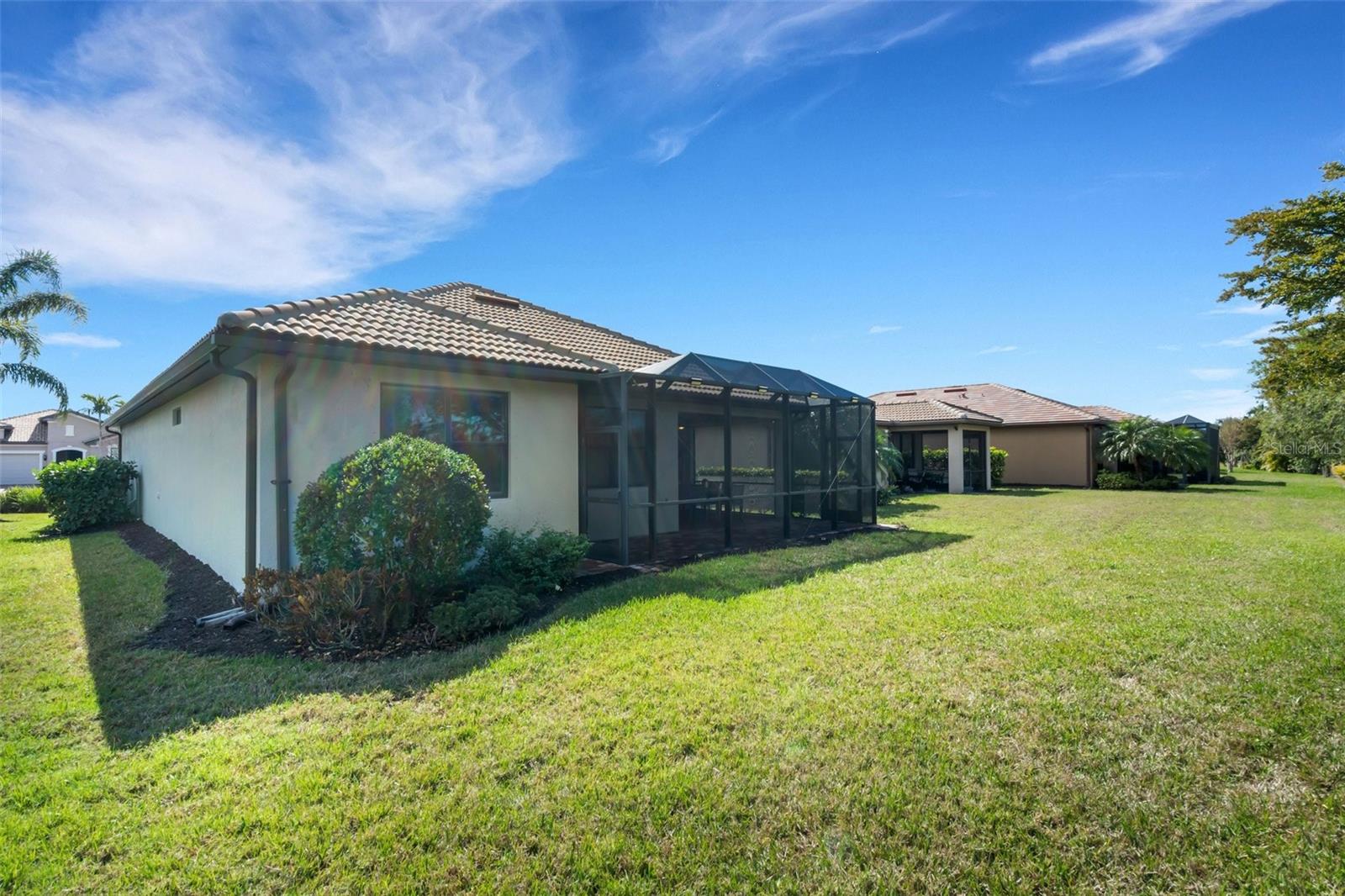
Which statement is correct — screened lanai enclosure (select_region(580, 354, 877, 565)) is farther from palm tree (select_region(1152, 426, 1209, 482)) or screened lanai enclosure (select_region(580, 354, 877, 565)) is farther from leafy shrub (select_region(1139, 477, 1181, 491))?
leafy shrub (select_region(1139, 477, 1181, 491))

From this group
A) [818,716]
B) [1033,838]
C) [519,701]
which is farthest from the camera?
[519,701]

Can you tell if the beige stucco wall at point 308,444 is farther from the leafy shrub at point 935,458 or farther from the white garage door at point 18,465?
the white garage door at point 18,465

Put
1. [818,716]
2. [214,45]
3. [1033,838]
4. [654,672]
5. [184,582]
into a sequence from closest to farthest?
[1033,838]
[818,716]
[654,672]
[214,45]
[184,582]

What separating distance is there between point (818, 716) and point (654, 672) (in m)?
1.25

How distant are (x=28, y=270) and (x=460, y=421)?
19.9m

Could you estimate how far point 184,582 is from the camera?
7.82 metres

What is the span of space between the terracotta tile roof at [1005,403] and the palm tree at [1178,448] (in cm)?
242

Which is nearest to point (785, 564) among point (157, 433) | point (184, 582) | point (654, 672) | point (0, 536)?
point (654, 672)

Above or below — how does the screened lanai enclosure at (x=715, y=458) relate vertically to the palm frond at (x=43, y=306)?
below

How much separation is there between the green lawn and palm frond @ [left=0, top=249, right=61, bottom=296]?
18056mm

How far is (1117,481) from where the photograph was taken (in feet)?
78.1

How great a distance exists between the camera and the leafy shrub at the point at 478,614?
5.31 meters

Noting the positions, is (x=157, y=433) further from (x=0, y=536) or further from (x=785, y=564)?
(x=785, y=564)

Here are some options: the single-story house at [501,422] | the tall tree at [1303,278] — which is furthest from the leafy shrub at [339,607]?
the tall tree at [1303,278]
